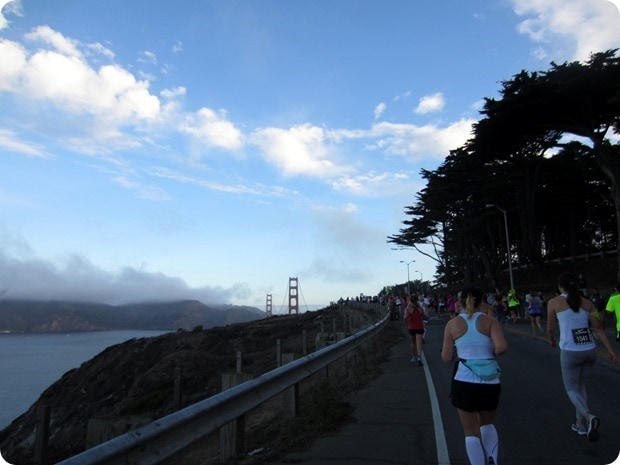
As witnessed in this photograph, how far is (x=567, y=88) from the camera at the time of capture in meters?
31.8

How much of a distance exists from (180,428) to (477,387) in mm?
2561

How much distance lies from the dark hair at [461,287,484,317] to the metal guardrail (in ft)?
7.70

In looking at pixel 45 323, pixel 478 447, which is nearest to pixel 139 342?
pixel 478 447

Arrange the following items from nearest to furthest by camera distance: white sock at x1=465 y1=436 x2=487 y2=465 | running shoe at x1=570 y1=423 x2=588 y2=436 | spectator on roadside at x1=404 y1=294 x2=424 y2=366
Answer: white sock at x1=465 y1=436 x2=487 y2=465 < running shoe at x1=570 y1=423 x2=588 y2=436 < spectator on roadside at x1=404 y1=294 x2=424 y2=366

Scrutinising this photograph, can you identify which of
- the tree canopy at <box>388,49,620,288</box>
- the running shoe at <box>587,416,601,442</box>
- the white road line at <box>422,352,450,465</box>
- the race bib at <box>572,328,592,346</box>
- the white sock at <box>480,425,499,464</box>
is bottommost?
the white road line at <box>422,352,450,465</box>

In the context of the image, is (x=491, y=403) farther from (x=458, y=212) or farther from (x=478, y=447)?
(x=458, y=212)

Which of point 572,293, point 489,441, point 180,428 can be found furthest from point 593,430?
point 180,428

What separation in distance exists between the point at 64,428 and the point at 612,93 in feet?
124

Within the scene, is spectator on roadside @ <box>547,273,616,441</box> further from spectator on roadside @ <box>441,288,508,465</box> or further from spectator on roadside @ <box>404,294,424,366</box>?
spectator on roadside @ <box>404,294,424,366</box>

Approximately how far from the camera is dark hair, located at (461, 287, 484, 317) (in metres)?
4.89

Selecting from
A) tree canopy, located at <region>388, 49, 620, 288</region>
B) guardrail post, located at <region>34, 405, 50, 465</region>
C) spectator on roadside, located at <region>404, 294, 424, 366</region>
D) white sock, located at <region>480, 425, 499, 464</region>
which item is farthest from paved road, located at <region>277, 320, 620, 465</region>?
tree canopy, located at <region>388, 49, 620, 288</region>

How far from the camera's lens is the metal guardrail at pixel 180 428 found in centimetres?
302

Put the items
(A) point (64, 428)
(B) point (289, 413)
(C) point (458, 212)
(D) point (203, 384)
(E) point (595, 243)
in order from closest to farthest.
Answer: (B) point (289, 413), (D) point (203, 384), (A) point (64, 428), (C) point (458, 212), (E) point (595, 243)

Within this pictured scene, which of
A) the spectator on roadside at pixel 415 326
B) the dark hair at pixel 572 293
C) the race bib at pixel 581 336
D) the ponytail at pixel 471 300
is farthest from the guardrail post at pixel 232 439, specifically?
the spectator on roadside at pixel 415 326
